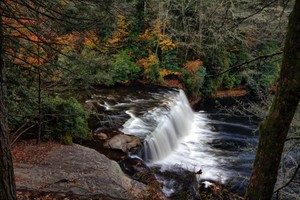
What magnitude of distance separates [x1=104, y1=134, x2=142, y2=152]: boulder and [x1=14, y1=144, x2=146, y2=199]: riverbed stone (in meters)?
1.21

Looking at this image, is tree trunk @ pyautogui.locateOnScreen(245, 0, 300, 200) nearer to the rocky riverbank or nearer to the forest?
the rocky riverbank

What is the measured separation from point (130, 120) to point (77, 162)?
5023mm

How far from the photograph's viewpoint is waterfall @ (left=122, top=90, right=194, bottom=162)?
38.0ft

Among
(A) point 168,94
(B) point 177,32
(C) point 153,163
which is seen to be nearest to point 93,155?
(C) point 153,163

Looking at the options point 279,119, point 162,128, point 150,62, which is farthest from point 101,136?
point 150,62

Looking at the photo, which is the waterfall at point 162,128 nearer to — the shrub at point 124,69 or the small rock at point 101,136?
the small rock at point 101,136

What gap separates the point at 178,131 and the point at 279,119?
12.4m

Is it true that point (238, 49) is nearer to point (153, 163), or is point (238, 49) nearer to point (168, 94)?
point (168, 94)

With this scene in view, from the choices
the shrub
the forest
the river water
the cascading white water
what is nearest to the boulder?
the river water

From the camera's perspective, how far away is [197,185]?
9.40m

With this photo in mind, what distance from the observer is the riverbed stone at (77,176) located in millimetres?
6145

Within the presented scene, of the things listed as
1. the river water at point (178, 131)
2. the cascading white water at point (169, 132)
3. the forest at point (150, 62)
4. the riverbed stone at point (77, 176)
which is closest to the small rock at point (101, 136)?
the forest at point (150, 62)

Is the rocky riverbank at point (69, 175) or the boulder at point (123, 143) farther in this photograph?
the boulder at point (123, 143)

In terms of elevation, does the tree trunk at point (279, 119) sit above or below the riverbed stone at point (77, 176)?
above
